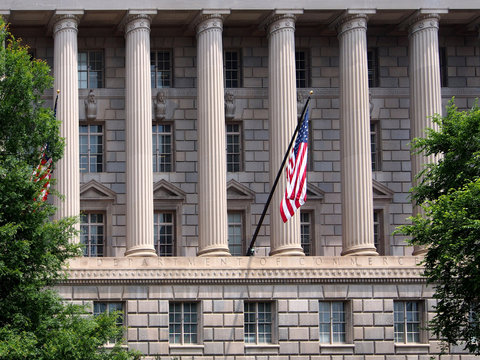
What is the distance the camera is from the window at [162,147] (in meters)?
99.3

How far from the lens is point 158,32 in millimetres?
99625

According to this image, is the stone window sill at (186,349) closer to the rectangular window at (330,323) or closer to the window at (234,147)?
the rectangular window at (330,323)

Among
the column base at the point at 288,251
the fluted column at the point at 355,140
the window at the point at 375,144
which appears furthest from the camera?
the window at the point at 375,144

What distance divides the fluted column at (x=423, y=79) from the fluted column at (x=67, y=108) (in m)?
18.5

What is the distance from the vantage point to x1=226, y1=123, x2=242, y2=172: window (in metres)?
99.5

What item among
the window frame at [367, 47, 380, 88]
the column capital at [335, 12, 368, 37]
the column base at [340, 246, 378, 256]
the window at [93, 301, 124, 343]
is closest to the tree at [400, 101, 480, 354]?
the column base at [340, 246, 378, 256]

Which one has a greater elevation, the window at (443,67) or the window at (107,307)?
the window at (443,67)

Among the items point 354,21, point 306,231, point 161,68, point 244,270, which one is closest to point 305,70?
point 354,21

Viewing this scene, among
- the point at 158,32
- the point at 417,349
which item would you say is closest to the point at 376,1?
the point at 158,32

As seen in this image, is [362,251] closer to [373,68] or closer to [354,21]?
[354,21]

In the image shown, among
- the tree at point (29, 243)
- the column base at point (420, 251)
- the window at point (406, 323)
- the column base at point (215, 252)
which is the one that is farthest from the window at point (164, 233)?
the tree at point (29, 243)

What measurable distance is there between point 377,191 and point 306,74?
7.91 m

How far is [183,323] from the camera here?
300 ft

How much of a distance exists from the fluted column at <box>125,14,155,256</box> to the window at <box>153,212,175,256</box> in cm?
442
